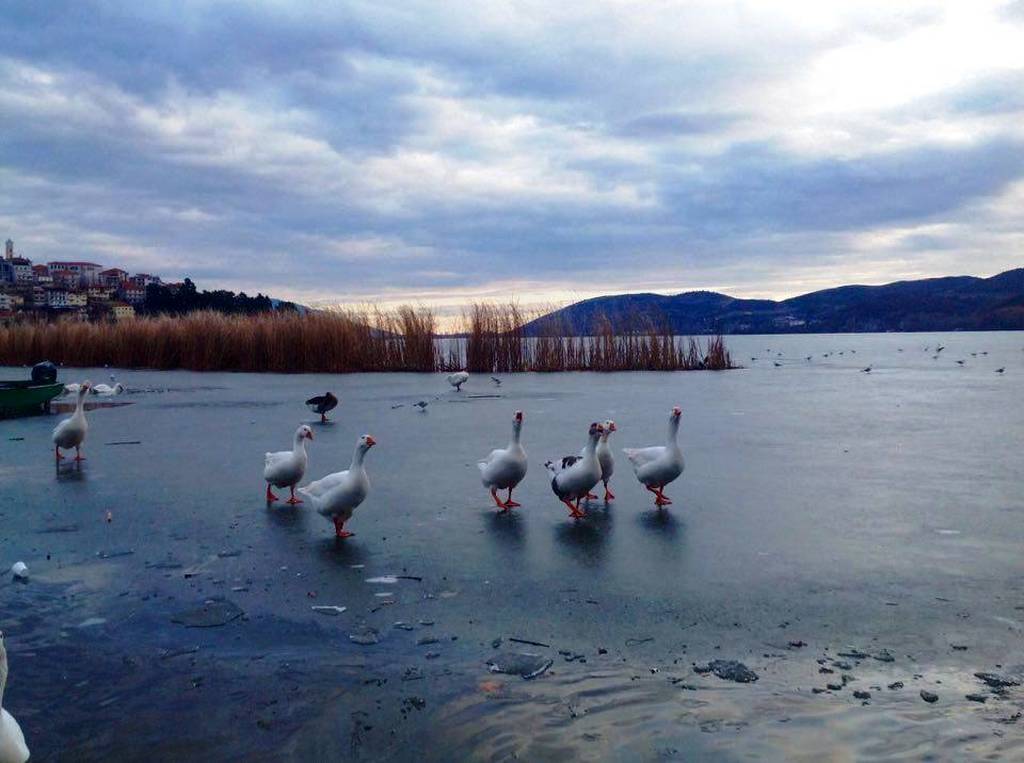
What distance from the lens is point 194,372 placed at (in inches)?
1401

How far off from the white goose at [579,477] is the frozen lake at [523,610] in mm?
224

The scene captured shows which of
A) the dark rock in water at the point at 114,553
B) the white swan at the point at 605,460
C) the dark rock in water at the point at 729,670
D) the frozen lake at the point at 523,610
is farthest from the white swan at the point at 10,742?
the white swan at the point at 605,460

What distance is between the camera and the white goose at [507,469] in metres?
8.74

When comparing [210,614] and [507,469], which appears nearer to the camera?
[210,614]

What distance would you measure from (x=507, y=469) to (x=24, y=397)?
13981 millimetres

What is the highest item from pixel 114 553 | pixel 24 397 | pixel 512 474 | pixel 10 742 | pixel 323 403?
pixel 24 397

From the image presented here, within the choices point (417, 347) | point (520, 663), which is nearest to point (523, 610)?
point (520, 663)

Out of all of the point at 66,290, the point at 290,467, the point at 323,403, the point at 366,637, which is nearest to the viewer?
the point at 366,637

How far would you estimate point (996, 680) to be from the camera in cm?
442

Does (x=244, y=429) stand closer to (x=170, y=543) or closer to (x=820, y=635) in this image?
(x=170, y=543)

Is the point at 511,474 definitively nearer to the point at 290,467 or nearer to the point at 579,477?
the point at 579,477

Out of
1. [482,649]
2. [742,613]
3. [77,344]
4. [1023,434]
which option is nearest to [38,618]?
[482,649]

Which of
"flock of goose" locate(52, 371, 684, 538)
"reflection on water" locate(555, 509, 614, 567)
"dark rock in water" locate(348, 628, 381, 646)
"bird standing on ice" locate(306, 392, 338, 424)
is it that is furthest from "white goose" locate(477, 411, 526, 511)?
"bird standing on ice" locate(306, 392, 338, 424)

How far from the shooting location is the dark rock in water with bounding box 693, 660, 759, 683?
450 cm
